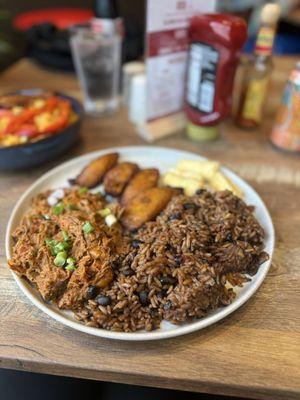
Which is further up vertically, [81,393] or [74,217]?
[74,217]

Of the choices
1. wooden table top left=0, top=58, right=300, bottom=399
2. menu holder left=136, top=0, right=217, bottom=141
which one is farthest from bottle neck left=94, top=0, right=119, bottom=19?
wooden table top left=0, top=58, right=300, bottom=399

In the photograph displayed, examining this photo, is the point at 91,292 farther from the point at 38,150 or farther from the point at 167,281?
the point at 38,150

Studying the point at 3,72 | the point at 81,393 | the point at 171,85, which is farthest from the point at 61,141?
the point at 3,72

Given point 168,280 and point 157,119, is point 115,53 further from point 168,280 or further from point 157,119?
point 168,280

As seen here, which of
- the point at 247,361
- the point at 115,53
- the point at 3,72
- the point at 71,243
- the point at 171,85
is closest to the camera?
the point at 247,361

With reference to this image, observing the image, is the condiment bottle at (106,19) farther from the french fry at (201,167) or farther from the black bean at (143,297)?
the black bean at (143,297)

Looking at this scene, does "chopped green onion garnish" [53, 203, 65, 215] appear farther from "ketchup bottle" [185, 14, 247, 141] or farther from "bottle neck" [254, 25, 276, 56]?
"bottle neck" [254, 25, 276, 56]
